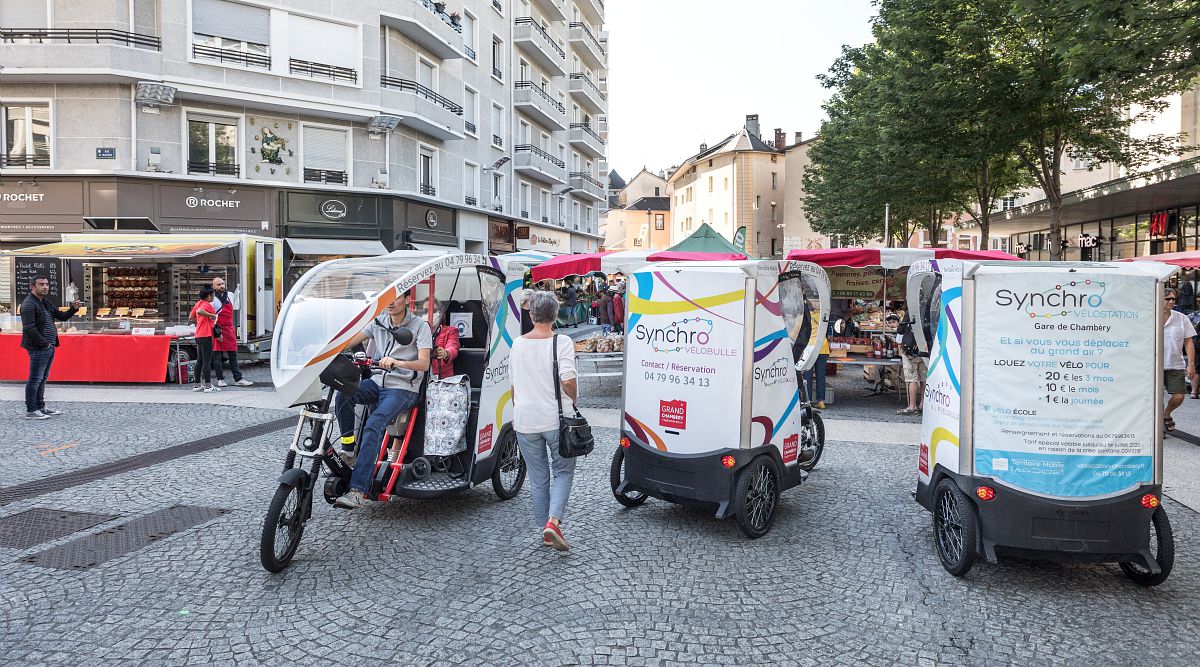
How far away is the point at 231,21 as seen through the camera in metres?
23.1

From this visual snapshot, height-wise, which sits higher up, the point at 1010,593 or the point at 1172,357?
the point at 1172,357

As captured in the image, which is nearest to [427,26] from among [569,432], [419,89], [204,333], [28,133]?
[419,89]

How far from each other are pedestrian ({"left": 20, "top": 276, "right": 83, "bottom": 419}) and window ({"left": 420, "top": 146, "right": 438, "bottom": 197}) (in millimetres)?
18752

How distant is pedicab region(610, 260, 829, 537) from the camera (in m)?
5.72

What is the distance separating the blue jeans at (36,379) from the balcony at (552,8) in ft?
113

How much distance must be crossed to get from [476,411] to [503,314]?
90cm

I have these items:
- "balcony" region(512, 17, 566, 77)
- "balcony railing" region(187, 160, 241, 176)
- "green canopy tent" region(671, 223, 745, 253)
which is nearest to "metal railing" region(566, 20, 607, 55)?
"balcony" region(512, 17, 566, 77)

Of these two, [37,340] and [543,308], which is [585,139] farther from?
[543,308]

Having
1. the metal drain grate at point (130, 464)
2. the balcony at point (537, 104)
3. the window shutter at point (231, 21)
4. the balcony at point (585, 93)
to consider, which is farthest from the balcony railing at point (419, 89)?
the balcony at point (585, 93)

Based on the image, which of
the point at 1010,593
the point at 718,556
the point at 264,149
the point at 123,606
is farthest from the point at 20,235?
the point at 1010,593

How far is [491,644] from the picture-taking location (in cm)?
396

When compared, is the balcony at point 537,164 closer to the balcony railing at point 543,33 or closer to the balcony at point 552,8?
the balcony railing at point 543,33

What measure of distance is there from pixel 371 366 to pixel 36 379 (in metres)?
7.37

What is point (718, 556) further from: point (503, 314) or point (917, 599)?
point (503, 314)
